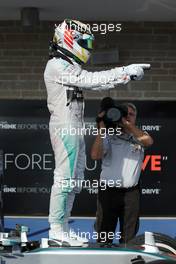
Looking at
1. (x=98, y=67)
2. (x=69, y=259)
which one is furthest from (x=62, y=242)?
(x=98, y=67)

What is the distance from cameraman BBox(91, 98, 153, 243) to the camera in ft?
17.4

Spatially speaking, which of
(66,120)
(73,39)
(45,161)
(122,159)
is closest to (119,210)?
(122,159)

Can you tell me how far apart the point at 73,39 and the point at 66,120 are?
0.52 m

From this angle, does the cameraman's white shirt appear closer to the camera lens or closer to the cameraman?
the cameraman

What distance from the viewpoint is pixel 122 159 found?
5344 millimetres

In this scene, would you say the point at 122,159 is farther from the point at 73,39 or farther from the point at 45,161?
the point at 45,161

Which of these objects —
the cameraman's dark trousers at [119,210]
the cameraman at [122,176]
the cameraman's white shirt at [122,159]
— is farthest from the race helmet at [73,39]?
the cameraman's dark trousers at [119,210]

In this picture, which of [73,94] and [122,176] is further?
[122,176]

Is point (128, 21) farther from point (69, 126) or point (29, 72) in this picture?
point (69, 126)

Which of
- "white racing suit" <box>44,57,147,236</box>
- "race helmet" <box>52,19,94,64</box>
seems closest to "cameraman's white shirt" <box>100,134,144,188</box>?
"white racing suit" <box>44,57,147,236</box>

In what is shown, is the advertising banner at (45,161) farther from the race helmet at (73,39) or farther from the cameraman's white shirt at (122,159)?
the race helmet at (73,39)

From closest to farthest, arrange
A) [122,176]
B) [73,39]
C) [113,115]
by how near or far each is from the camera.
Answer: [73,39] < [113,115] < [122,176]

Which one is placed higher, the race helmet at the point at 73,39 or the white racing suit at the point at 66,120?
the race helmet at the point at 73,39

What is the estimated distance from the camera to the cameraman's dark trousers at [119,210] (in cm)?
538
